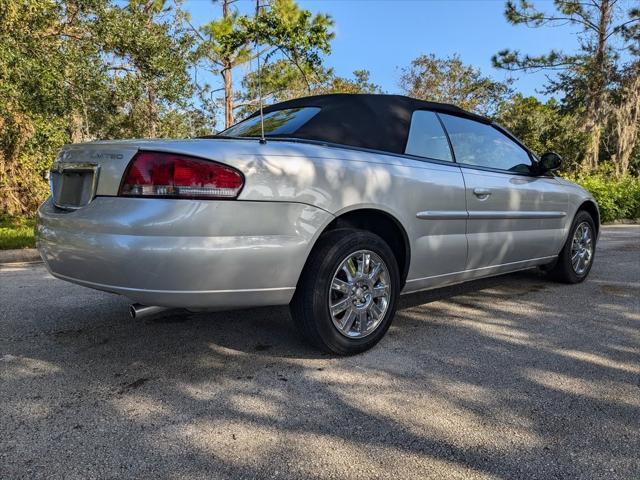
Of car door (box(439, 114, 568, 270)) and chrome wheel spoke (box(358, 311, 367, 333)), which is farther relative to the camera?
car door (box(439, 114, 568, 270))

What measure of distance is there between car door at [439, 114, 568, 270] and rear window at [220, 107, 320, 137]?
109cm

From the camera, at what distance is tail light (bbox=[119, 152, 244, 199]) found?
2494 millimetres

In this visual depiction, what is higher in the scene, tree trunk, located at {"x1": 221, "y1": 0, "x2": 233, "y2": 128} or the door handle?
tree trunk, located at {"x1": 221, "y1": 0, "x2": 233, "y2": 128}

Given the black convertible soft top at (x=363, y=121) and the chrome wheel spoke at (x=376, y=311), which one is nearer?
the chrome wheel spoke at (x=376, y=311)

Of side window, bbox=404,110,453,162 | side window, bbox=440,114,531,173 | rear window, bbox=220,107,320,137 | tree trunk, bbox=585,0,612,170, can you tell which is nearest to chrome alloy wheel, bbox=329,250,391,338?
side window, bbox=404,110,453,162

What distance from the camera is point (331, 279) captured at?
2.88 meters

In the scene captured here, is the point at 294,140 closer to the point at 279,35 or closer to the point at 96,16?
the point at 96,16

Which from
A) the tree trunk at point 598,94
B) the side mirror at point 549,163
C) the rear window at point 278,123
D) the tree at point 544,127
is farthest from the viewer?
the tree at point 544,127

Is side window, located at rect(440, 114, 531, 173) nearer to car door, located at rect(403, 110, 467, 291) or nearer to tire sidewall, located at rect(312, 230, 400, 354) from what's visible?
car door, located at rect(403, 110, 467, 291)

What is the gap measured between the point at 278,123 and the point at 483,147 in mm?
1682

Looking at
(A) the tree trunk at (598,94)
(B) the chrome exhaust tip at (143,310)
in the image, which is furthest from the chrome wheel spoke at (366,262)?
(A) the tree trunk at (598,94)

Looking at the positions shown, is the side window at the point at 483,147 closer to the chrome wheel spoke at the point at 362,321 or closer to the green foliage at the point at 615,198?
the chrome wheel spoke at the point at 362,321

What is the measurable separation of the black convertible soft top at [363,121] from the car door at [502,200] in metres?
0.50

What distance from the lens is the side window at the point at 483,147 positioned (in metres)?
3.90
